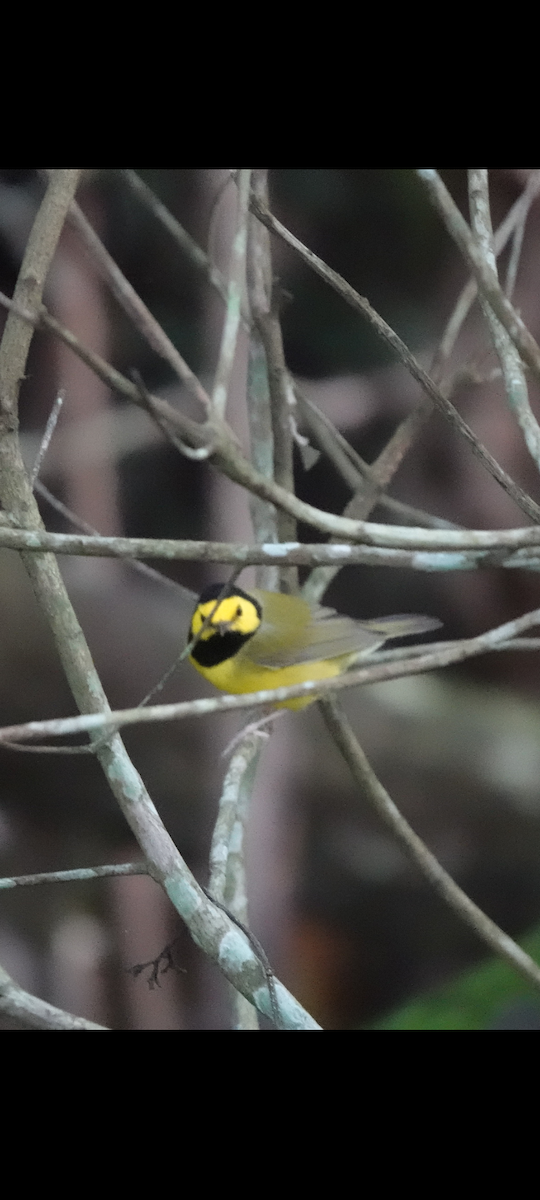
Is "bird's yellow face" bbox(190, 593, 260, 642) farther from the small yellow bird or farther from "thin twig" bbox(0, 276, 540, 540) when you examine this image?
"thin twig" bbox(0, 276, 540, 540)

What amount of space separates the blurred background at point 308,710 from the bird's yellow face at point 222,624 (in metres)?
0.02

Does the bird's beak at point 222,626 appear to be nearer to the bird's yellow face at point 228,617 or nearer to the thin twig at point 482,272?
the bird's yellow face at point 228,617

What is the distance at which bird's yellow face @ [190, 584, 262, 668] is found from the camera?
1122 millimetres

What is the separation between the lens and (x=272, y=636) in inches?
46.5

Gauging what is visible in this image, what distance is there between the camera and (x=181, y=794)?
1.16 meters

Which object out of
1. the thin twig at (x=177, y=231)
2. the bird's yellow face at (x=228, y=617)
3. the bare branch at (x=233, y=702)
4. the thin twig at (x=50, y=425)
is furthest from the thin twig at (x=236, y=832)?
the thin twig at (x=177, y=231)

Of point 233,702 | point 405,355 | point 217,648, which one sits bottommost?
point 233,702

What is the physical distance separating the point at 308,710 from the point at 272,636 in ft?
0.33

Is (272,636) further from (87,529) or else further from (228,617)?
(87,529)

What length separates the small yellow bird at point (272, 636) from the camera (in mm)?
1117

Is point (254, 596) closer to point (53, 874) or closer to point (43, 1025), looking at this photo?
point (53, 874)

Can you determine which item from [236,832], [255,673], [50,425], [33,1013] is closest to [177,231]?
[50,425]

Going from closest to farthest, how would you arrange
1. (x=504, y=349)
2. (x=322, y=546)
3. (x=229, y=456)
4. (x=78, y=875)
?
(x=229, y=456)
(x=322, y=546)
(x=504, y=349)
(x=78, y=875)
